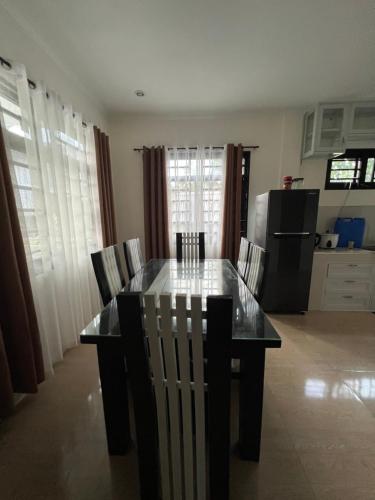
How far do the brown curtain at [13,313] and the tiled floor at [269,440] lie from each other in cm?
25

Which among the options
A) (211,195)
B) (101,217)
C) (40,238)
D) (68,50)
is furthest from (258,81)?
(40,238)

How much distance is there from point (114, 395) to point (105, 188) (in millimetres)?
2295

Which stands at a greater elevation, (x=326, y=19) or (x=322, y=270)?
(x=326, y=19)

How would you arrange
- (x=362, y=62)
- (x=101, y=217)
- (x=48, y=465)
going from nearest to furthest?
(x=48, y=465), (x=362, y=62), (x=101, y=217)

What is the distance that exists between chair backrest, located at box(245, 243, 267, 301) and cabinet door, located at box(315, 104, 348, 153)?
6.18 feet

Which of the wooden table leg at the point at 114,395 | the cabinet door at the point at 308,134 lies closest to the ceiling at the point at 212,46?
the cabinet door at the point at 308,134

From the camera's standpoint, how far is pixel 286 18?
1.46m

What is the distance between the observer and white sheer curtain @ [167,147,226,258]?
294cm

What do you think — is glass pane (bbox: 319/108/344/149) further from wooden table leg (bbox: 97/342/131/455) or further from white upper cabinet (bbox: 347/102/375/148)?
wooden table leg (bbox: 97/342/131/455)

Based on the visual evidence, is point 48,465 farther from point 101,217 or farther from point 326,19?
point 326,19

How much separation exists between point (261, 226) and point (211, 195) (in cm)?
83

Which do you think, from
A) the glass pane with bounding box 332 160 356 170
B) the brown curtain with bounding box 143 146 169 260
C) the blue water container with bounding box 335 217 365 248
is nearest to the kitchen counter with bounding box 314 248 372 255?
the blue water container with bounding box 335 217 365 248

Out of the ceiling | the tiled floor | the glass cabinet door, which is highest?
the ceiling

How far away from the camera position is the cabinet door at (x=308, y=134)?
105 inches
